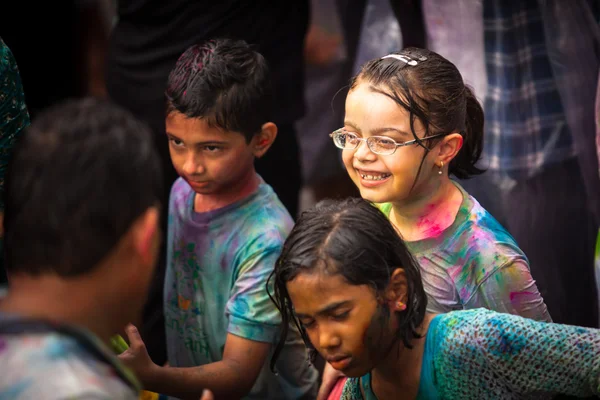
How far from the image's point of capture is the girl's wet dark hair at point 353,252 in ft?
5.76

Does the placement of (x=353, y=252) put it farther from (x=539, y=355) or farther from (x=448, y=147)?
(x=448, y=147)

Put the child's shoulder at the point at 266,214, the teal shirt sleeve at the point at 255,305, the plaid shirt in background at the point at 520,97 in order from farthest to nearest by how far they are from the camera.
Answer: the plaid shirt in background at the point at 520,97 → the child's shoulder at the point at 266,214 → the teal shirt sleeve at the point at 255,305

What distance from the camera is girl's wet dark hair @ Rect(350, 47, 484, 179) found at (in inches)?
82.8

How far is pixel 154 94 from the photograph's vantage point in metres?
3.30

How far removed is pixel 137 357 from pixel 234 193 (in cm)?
68

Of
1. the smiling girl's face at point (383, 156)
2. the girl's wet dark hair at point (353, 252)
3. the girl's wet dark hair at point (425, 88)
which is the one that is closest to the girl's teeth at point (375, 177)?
the smiling girl's face at point (383, 156)

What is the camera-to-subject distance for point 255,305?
2.32 metres

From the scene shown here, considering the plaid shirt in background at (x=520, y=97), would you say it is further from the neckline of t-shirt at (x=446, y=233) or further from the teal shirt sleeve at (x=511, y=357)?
the teal shirt sleeve at (x=511, y=357)

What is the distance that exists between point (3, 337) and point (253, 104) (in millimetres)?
1313

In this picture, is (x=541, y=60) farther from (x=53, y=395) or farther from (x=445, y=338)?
(x=53, y=395)

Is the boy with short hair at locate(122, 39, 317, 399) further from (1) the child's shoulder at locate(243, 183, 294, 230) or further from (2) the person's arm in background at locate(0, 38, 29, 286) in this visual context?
(2) the person's arm in background at locate(0, 38, 29, 286)

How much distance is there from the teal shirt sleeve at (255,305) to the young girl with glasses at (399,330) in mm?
474

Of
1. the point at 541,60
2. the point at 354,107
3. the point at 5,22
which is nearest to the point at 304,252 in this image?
the point at 354,107

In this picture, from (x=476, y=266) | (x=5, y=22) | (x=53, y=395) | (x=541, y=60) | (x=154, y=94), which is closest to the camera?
(x=53, y=395)
